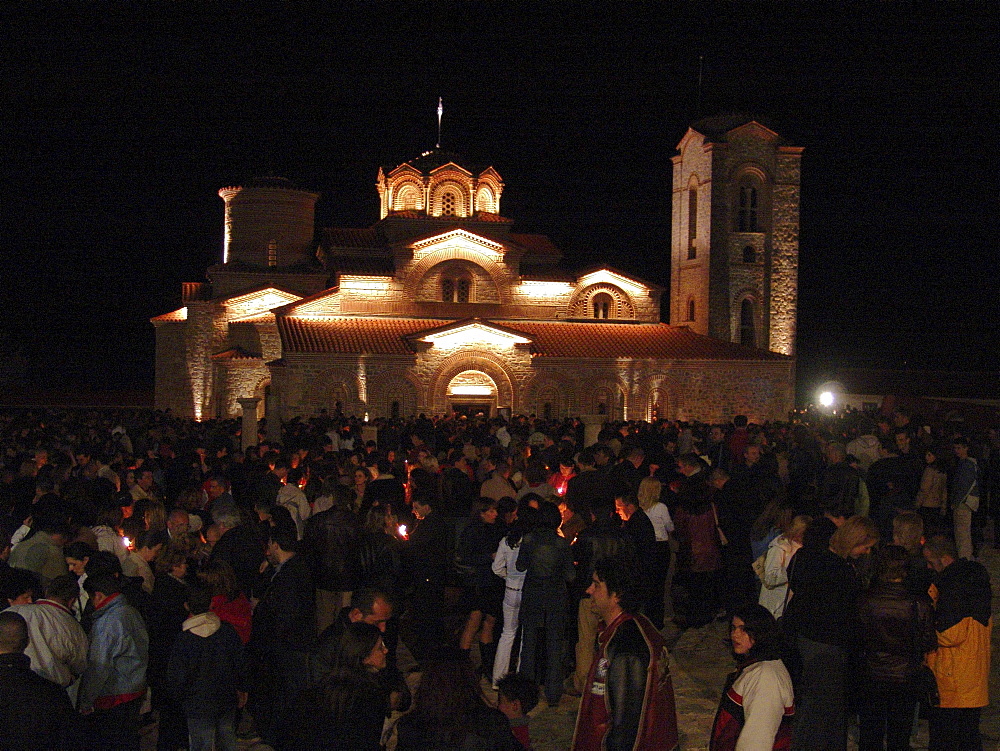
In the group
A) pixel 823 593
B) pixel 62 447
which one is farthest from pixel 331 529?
pixel 62 447

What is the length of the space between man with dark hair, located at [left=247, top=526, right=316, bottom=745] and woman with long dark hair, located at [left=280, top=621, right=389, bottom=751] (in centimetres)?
202

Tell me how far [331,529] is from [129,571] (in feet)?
4.78

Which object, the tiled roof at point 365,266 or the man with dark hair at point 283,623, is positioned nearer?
the man with dark hair at point 283,623

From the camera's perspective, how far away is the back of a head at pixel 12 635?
4672 mm

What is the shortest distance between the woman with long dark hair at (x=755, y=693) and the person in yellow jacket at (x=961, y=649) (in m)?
1.86

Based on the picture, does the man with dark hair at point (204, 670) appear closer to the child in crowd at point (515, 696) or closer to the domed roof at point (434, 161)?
the child in crowd at point (515, 696)

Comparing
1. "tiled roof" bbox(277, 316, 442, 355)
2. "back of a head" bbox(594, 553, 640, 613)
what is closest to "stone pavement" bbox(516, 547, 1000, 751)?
"back of a head" bbox(594, 553, 640, 613)

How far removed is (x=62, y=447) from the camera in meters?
13.9

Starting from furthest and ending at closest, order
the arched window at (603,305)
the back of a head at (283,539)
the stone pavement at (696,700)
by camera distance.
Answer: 1. the arched window at (603,305)
2. the stone pavement at (696,700)
3. the back of a head at (283,539)

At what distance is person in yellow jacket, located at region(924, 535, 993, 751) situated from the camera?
6062mm

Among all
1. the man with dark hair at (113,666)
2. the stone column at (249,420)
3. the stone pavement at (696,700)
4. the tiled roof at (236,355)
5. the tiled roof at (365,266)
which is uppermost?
the tiled roof at (365,266)

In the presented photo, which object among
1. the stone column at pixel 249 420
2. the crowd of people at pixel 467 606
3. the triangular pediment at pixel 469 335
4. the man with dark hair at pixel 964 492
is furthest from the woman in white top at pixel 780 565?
the triangular pediment at pixel 469 335

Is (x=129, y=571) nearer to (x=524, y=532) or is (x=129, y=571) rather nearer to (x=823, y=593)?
(x=524, y=532)

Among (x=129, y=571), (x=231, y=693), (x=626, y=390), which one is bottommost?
(x=231, y=693)
